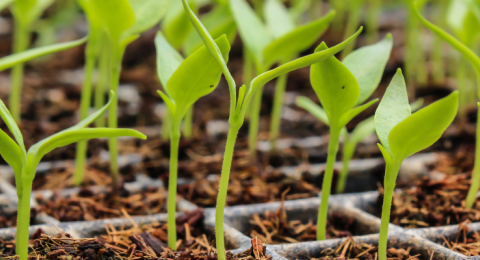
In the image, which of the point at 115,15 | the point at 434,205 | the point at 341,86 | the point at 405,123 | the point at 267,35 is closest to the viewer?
the point at 405,123

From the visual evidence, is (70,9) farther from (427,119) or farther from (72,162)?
(427,119)

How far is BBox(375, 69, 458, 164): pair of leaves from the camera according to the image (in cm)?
47

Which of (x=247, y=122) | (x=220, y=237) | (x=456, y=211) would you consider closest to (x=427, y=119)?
(x=220, y=237)

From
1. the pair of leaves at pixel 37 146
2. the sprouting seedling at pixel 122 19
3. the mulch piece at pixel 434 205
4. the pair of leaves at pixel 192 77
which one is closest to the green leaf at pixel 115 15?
the sprouting seedling at pixel 122 19

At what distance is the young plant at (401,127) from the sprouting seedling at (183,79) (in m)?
0.20

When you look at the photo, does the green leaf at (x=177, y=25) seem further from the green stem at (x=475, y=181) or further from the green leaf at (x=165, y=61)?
the green stem at (x=475, y=181)

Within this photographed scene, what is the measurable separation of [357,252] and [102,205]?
0.47 meters

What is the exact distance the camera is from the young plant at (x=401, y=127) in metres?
0.47

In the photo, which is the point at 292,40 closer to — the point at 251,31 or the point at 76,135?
the point at 251,31

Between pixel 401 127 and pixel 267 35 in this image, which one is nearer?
pixel 401 127

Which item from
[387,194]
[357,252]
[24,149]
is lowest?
[357,252]

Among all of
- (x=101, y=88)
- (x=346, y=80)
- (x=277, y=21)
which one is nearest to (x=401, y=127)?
(x=346, y=80)

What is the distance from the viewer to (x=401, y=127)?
1.63 ft

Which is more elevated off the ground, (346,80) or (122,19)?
(122,19)
